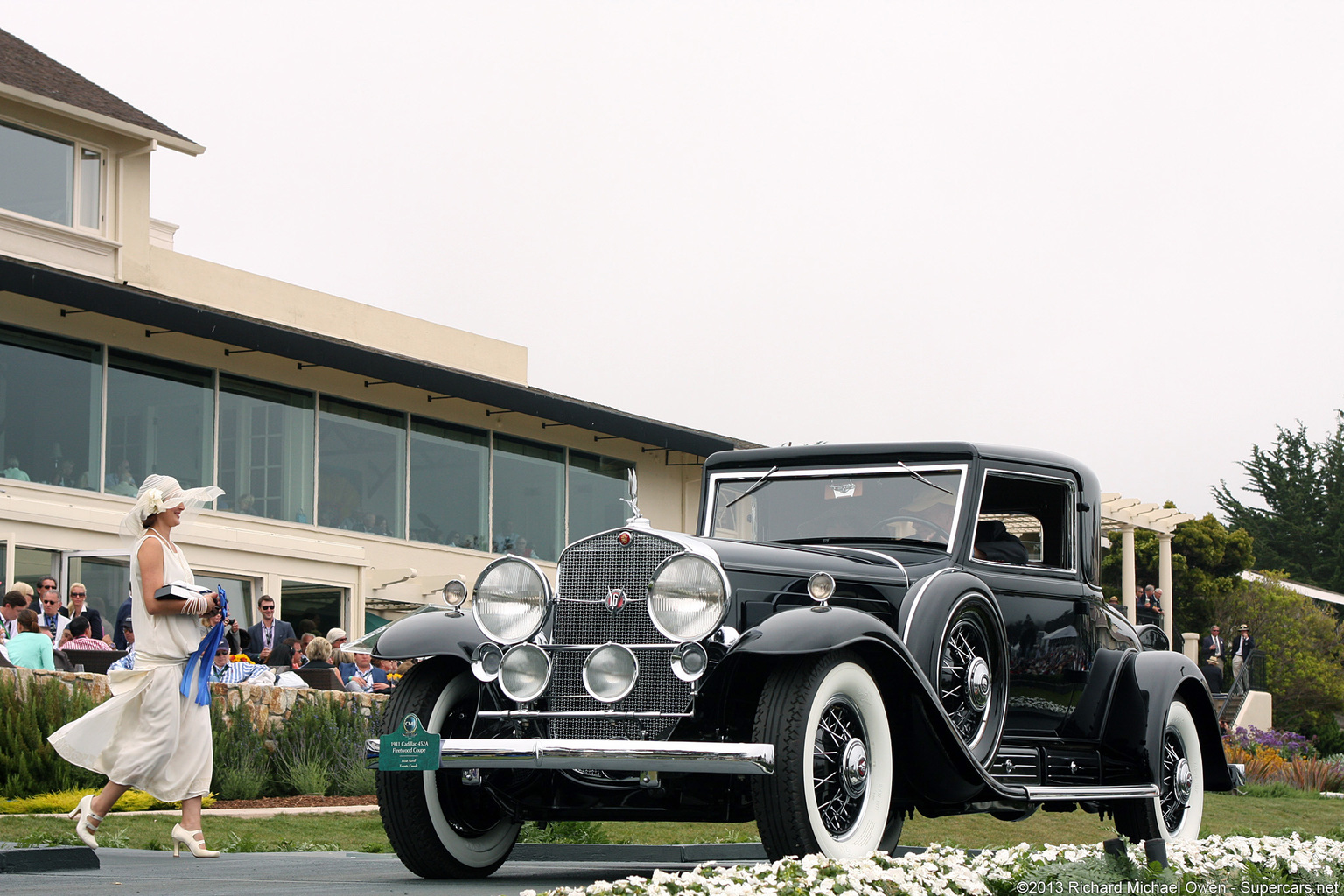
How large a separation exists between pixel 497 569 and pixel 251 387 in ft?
55.1

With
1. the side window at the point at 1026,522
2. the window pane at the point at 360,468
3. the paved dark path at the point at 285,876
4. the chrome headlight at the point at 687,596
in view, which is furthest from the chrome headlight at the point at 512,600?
the window pane at the point at 360,468

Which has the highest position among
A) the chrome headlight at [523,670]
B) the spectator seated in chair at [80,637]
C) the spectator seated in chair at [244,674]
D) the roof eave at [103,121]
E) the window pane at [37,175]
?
the roof eave at [103,121]

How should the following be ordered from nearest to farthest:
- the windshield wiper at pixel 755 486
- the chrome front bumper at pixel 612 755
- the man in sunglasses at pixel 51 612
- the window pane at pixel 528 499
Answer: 1. the chrome front bumper at pixel 612 755
2. the windshield wiper at pixel 755 486
3. the man in sunglasses at pixel 51 612
4. the window pane at pixel 528 499

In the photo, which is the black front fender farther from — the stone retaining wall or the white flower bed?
the stone retaining wall

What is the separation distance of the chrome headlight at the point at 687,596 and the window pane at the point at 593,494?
21.4m

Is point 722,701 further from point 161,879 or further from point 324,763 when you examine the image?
point 324,763

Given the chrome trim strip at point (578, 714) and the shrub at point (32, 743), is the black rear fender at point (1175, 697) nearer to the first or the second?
the chrome trim strip at point (578, 714)

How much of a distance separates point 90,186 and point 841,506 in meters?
16.7

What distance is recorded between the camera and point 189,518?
323 inches

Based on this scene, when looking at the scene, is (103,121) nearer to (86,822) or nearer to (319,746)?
(319,746)

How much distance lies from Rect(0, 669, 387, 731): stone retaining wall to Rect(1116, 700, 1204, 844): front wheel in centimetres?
687

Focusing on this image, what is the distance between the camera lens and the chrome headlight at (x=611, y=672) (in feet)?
21.9

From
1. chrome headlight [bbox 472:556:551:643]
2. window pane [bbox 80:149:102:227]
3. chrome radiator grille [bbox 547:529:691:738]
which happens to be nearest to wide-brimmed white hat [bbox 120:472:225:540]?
chrome headlight [bbox 472:556:551:643]

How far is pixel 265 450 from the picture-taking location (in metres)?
23.0
